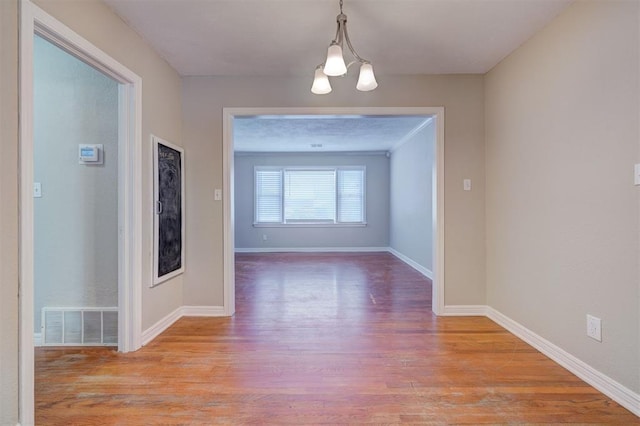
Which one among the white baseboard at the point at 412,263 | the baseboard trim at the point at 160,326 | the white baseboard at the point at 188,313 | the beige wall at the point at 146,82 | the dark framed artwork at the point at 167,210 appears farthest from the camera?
the white baseboard at the point at 412,263

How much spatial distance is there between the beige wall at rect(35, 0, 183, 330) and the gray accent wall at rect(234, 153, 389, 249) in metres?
4.90

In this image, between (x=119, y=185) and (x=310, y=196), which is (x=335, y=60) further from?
(x=310, y=196)

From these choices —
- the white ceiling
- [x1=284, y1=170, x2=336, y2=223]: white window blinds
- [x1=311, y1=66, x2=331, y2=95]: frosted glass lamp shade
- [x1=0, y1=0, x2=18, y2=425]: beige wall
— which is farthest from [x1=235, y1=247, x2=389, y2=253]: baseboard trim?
[x1=0, y1=0, x2=18, y2=425]: beige wall

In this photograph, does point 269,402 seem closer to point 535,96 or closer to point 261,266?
point 535,96

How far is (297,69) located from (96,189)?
204 centimetres

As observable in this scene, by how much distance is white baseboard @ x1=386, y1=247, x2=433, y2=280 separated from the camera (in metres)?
5.09

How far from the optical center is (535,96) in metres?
2.53

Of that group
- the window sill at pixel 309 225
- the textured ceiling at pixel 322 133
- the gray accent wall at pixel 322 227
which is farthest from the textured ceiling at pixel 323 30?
the window sill at pixel 309 225

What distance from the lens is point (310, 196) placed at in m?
8.20

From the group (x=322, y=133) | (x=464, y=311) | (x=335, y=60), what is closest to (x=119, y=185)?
(x=335, y=60)

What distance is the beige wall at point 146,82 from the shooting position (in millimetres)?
1945

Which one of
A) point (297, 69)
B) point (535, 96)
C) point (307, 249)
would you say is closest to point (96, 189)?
point (297, 69)

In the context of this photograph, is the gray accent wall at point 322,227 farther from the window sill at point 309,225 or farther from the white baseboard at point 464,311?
the white baseboard at point 464,311

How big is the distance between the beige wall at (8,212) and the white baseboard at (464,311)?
10.6 ft
